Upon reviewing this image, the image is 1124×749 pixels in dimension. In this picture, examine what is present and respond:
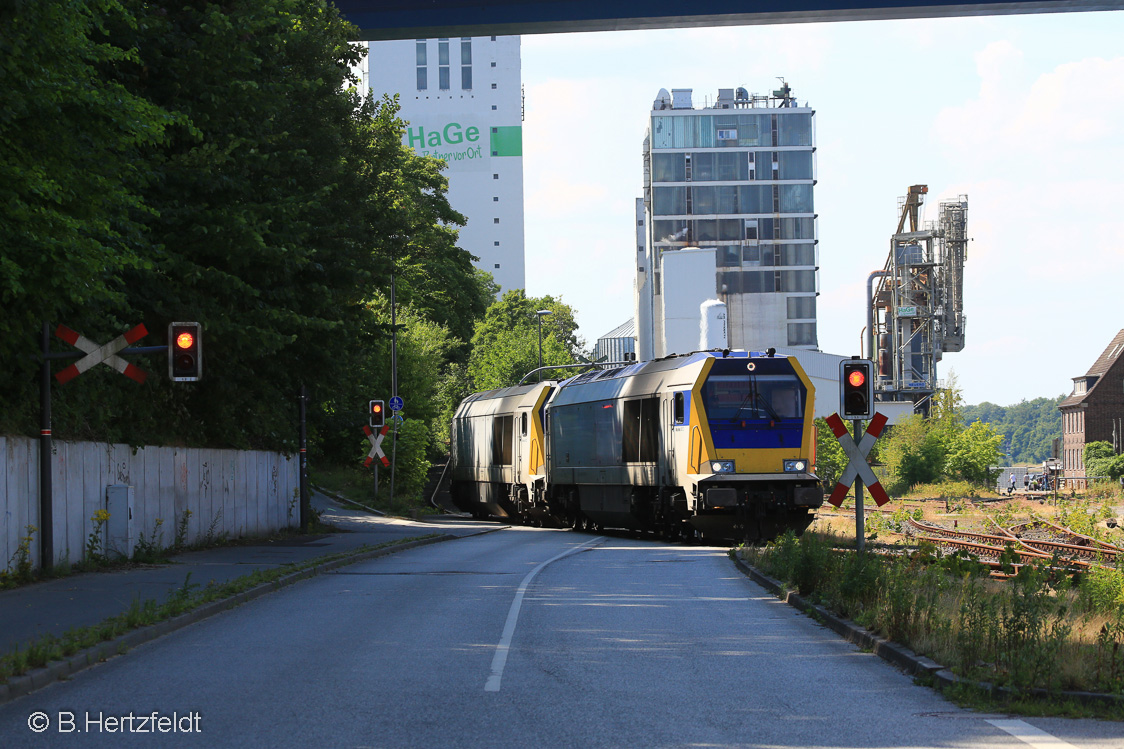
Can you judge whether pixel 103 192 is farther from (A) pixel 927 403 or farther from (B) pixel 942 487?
(A) pixel 927 403

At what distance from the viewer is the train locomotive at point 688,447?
1025 inches

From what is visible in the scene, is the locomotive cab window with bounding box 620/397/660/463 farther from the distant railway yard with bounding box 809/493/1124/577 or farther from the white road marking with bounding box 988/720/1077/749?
the white road marking with bounding box 988/720/1077/749

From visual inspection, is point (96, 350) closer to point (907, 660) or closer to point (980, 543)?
point (907, 660)

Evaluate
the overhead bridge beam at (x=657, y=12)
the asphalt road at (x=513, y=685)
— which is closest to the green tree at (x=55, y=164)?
the asphalt road at (x=513, y=685)

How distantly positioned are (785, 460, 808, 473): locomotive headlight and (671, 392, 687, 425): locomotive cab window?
7.66 ft

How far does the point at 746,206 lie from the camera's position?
11850 centimetres

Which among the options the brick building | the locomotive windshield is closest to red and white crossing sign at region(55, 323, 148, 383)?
the locomotive windshield

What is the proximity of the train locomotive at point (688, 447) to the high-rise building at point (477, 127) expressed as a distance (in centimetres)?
9901

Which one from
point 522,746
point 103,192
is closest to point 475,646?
point 522,746

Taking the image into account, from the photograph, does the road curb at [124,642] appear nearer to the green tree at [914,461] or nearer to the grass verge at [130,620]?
the grass verge at [130,620]

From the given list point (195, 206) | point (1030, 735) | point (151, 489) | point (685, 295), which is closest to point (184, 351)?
point (195, 206)

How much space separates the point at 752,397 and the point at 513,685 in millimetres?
17718

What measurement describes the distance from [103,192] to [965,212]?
9584 cm

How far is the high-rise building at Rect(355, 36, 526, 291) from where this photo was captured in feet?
442
